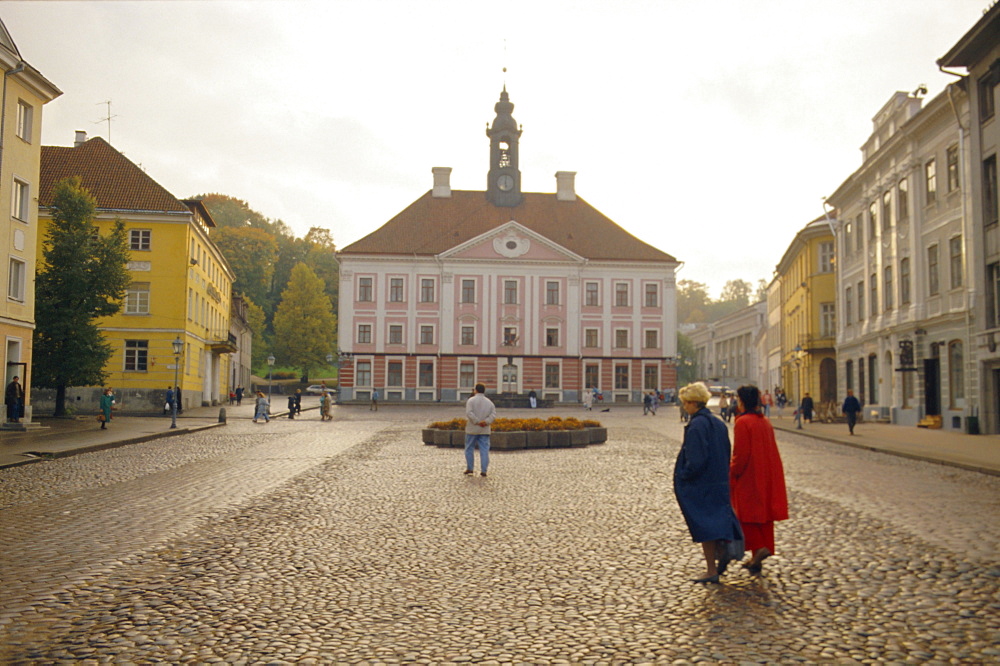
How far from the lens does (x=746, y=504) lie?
25.5 feet

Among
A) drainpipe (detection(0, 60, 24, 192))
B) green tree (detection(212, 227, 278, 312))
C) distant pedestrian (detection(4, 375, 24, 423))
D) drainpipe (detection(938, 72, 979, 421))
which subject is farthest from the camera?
green tree (detection(212, 227, 278, 312))

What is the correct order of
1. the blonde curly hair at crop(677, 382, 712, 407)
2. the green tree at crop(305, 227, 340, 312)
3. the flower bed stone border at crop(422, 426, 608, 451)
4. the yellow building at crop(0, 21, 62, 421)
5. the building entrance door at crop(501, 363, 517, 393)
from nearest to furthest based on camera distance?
the blonde curly hair at crop(677, 382, 712, 407) → the flower bed stone border at crop(422, 426, 608, 451) → the yellow building at crop(0, 21, 62, 421) → the building entrance door at crop(501, 363, 517, 393) → the green tree at crop(305, 227, 340, 312)

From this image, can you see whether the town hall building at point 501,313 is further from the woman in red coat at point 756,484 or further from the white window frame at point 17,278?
the woman in red coat at point 756,484

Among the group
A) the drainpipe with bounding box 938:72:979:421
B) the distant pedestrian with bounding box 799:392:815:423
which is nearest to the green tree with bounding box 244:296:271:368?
the distant pedestrian with bounding box 799:392:815:423

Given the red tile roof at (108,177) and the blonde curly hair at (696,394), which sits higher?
the red tile roof at (108,177)

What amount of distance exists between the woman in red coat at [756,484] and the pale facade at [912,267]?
26.2m

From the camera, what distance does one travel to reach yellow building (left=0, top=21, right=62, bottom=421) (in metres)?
29.1

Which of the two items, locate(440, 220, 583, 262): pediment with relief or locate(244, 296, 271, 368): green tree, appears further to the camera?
locate(244, 296, 271, 368): green tree

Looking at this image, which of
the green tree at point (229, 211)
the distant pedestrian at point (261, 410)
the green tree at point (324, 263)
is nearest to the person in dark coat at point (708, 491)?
the distant pedestrian at point (261, 410)

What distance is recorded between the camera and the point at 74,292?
3731cm

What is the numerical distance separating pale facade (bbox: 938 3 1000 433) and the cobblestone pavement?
51.7ft

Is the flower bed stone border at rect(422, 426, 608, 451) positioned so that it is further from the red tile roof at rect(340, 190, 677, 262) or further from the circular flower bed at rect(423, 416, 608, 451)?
the red tile roof at rect(340, 190, 677, 262)

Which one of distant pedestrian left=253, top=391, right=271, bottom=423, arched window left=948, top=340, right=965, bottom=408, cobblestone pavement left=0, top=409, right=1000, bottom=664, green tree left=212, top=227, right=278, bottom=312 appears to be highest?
green tree left=212, top=227, right=278, bottom=312

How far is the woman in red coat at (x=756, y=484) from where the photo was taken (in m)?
7.74
